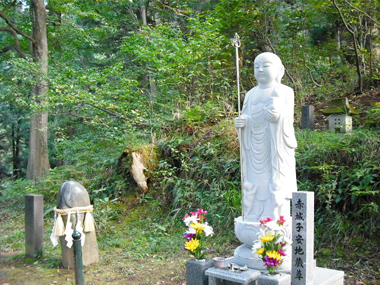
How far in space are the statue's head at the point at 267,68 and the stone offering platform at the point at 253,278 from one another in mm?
2481

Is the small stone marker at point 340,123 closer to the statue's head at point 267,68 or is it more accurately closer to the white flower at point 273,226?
the statue's head at point 267,68

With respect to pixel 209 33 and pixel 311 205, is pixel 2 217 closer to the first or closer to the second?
pixel 209 33

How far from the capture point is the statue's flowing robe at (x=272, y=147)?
4699 millimetres

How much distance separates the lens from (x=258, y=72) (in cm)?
494

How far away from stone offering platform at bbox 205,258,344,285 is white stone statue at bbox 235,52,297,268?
591 mm

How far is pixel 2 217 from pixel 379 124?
10.2m

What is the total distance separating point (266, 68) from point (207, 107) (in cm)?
462

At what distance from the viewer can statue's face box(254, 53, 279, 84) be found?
4852mm

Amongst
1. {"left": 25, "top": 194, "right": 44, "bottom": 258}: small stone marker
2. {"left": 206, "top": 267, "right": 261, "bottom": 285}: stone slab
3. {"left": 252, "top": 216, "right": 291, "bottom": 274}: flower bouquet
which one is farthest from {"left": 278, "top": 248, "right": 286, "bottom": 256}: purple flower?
{"left": 25, "top": 194, "right": 44, "bottom": 258}: small stone marker

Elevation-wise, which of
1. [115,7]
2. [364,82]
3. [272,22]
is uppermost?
[115,7]

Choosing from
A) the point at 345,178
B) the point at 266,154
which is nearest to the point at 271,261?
the point at 266,154

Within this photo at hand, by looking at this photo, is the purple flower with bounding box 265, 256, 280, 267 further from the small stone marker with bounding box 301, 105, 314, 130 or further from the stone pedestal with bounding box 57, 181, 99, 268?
the small stone marker with bounding box 301, 105, 314, 130

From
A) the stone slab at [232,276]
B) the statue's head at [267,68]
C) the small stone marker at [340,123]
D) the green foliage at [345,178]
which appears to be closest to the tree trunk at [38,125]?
the green foliage at [345,178]

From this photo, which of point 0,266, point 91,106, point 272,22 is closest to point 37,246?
point 0,266
